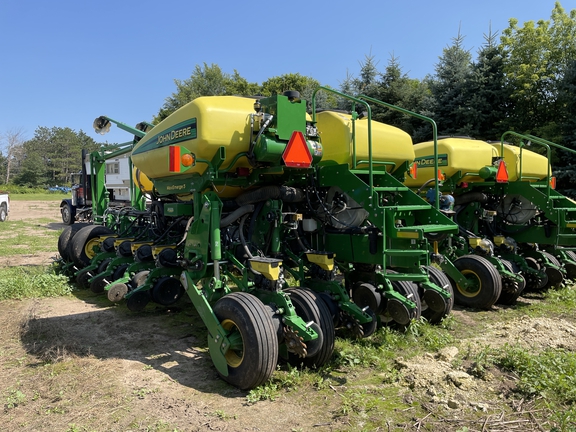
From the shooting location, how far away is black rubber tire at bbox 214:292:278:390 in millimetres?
4090

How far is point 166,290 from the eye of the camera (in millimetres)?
6570

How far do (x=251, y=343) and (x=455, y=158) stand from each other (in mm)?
5767

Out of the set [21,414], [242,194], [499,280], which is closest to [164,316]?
[242,194]

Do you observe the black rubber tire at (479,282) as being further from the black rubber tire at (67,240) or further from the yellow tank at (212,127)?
the black rubber tire at (67,240)

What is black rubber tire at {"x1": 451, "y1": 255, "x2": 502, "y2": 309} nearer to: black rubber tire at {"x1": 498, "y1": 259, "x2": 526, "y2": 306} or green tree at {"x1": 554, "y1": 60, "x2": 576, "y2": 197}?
black rubber tire at {"x1": 498, "y1": 259, "x2": 526, "y2": 306}

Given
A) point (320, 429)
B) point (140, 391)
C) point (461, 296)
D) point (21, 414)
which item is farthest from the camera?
point (461, 296)

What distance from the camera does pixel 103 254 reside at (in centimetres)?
847

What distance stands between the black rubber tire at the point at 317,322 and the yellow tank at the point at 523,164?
234 inches

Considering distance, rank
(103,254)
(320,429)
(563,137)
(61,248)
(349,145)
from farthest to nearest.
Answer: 1. (563,137)
2. (61,248)
3. (103,254)
4. (349,145)
5. (320,429)

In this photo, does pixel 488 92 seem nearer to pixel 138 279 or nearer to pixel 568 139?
pixel 568 139

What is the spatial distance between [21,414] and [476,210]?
788 centimetres

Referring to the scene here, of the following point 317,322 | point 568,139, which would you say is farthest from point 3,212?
point 568,139

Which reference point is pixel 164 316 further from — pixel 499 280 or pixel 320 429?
pixel 499 280

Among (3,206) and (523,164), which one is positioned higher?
(523,164)
